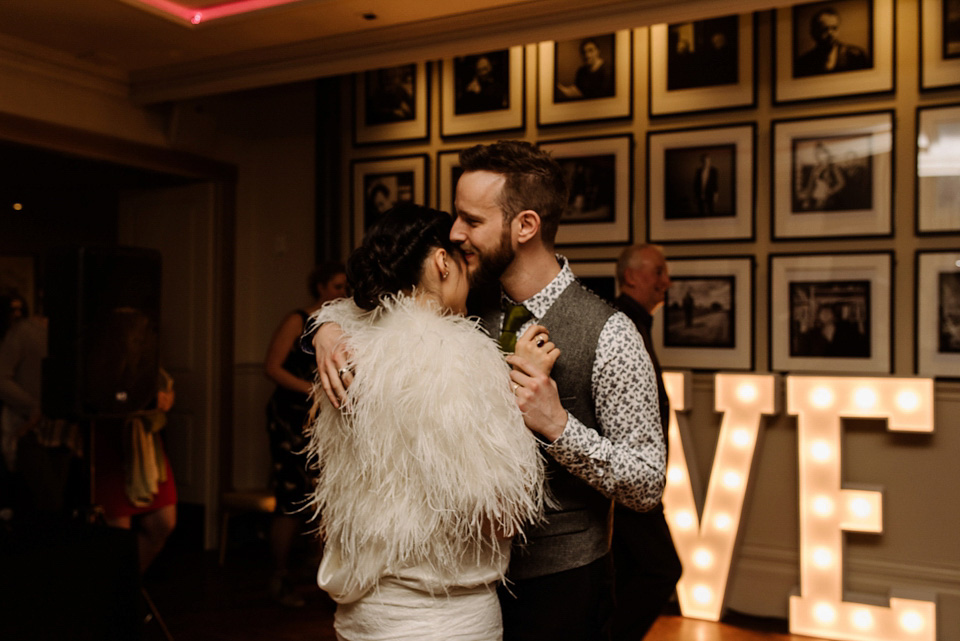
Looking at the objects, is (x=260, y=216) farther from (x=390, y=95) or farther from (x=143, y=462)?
(x=143, y=462)

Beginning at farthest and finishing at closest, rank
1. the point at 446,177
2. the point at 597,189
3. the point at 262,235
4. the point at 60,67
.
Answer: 1. the point at 262,235
2. the point at 446,177
3. the point at 60,67
4. the point at 597,189

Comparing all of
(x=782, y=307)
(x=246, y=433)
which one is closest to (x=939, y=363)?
(x=782, y=307)

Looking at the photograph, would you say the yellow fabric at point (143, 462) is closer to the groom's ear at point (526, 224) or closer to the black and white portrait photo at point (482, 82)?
the black and white portrait photo at point (482, 82)

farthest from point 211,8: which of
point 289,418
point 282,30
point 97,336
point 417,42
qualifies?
point 289,418

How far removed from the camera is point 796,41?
349cm

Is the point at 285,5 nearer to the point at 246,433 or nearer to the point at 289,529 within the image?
the point at 289,529

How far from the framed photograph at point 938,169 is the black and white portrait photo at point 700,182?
2.54 feet

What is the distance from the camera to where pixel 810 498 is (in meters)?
3.29

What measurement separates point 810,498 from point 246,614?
2.64 metres

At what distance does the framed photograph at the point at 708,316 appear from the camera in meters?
3.60

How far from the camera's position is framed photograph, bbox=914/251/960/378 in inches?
126

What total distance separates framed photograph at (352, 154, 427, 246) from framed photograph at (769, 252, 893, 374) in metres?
1.99

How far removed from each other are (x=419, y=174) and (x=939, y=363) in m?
2.77

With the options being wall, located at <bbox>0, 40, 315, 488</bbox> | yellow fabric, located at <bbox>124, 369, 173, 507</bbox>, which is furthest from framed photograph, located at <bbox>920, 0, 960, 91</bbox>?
yellow fabric, located at <bbox>124, 369, 173, 507</bbox>
